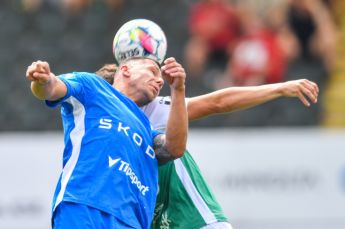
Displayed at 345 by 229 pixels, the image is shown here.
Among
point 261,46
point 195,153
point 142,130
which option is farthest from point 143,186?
point 261,46

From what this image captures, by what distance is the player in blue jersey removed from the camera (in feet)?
19.6

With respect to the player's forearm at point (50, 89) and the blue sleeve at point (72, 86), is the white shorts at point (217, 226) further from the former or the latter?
the player's forearm at point (50, 89)

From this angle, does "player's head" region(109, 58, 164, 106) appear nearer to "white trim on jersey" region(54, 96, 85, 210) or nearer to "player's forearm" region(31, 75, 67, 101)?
"white trim on jersey" region(54, 96, 85, 210)

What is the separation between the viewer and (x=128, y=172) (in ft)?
20.0

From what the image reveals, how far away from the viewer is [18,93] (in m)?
12.4

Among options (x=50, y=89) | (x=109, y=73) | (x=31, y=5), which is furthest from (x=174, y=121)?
(x=31, y=5)

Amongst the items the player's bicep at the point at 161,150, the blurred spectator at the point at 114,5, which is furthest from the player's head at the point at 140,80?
the blurred spectator at the point at 114,5

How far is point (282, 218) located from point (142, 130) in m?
5.25

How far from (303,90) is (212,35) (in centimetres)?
588

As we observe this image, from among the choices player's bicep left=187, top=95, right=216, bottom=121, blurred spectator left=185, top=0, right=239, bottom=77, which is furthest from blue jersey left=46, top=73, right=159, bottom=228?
blurred spectator left=185, top=0, right=239, bottom=77

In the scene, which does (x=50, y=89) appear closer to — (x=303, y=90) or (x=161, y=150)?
(x=161, y=150)

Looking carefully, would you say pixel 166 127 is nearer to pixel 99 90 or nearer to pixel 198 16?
pixel 99 90

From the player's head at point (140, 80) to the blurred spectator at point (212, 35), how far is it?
18.9 ft

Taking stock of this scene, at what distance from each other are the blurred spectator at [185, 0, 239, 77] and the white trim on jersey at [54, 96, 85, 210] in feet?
20.4
